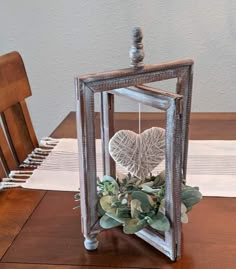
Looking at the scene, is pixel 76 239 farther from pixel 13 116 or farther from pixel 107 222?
pixel 13 116

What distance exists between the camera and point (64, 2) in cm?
223

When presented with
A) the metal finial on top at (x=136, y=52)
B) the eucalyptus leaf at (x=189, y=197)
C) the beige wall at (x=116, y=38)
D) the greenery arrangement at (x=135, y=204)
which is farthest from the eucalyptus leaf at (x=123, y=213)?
the beige wall at (x=116, y=38)

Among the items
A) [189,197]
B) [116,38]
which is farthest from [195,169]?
[116,38]

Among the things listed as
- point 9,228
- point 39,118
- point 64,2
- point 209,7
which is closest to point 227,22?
point 209,7

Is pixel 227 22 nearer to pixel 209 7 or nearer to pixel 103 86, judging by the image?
pixel 209 7

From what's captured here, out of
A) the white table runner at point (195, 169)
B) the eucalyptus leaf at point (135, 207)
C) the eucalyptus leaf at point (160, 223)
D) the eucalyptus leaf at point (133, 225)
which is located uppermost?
the eucalyptus leaf at point (135, 207)

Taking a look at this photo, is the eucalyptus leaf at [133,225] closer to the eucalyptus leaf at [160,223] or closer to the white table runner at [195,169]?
the eucalyptus leaf at [160,223]

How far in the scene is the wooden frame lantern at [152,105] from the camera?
0.72 m

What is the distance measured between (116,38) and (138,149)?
1515mm

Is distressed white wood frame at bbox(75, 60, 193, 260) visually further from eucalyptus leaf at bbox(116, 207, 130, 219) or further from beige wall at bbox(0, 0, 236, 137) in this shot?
beige wall at bbox(0, 0, 236, 137)

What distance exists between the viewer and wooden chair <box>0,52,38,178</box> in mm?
1345

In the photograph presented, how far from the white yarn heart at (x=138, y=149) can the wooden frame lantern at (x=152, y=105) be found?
0.06 m

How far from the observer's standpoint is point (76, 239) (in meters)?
0.85

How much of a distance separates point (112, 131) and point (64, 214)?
213 millimetres
